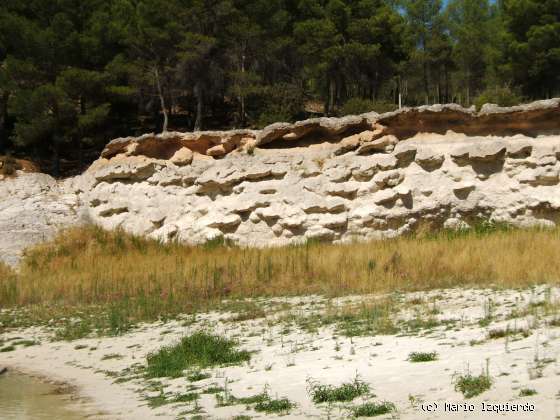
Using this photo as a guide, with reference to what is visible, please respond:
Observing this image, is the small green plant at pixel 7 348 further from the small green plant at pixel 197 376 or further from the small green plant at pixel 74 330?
the small green plant at pixel 197 376

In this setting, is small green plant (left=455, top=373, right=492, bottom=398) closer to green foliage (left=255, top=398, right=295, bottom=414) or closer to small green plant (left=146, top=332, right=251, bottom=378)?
green foliage (left=255, top=398, right=295, bottom=414)

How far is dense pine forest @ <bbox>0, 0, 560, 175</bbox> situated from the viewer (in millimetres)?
26891

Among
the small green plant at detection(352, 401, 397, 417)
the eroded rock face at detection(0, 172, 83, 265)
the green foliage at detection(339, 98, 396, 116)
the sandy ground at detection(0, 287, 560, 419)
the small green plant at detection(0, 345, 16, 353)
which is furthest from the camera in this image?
the green foliage at detection(339, 98, 396, 116)

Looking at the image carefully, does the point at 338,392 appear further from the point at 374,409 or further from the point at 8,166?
the point at 8,166

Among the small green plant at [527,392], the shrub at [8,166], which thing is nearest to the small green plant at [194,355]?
the small green plant at [527,392]

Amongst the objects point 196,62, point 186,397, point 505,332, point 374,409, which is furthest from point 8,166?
point 374,409

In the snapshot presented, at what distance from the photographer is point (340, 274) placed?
12328 millimetres

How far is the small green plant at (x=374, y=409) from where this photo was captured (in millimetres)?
5312

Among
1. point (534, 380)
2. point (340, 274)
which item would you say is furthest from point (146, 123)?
point (534, 380)

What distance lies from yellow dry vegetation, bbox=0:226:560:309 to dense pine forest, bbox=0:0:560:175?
12086 millimetres

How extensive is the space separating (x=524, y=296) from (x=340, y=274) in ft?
13.5

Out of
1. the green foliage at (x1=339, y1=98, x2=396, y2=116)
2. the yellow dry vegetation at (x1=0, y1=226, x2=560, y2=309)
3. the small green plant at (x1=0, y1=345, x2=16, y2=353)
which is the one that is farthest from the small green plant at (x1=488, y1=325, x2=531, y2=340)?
the green foliage at (x1=339, y1=98, x2=396, y2=116)

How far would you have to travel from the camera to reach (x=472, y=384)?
214 inches

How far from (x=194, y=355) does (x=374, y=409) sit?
335 centimetres
